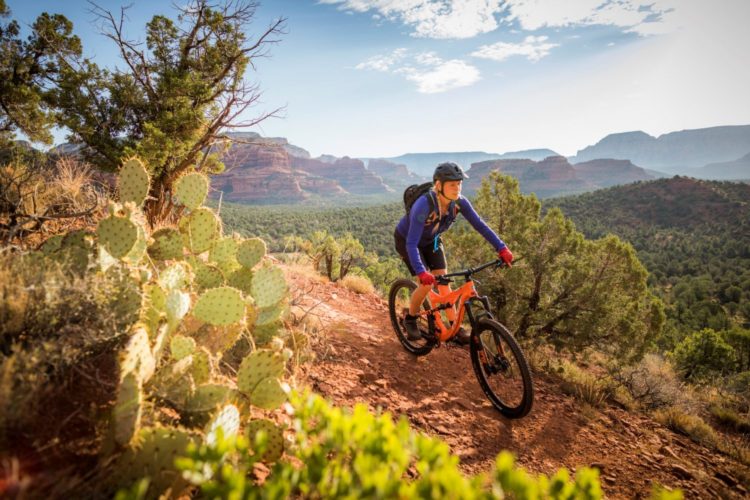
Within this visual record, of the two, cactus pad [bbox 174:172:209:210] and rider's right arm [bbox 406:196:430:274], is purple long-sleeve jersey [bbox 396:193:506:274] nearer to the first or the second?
rider's right arm [bbox 406:196:430:274]

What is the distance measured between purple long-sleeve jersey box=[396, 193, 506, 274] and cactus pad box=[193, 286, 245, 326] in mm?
1906

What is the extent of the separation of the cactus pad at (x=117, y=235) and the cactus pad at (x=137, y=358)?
95cm

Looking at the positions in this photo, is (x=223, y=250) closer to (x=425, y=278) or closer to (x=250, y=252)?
(x=250, y=252)

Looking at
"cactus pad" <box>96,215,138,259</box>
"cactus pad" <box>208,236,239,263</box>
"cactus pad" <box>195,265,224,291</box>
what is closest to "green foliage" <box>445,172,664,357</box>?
"cactus pad" <box>208,236,239,263</box>

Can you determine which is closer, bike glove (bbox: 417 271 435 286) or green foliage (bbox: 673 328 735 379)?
bike glove (bbox: 417 271 435 286)

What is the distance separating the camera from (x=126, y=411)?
62.1 inches

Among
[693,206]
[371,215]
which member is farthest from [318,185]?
[693,206]

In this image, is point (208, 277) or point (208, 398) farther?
point (208, 277)

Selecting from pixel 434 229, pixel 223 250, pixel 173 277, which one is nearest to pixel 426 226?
pixel 434 229

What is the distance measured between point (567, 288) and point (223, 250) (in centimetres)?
703

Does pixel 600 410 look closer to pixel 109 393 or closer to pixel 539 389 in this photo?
pixel 539 389

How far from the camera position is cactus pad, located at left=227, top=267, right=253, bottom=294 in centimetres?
355

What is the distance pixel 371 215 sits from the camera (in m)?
64.5

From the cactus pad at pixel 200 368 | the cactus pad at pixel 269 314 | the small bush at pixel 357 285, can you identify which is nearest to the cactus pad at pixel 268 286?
the cactus pad at pixel 269 314
